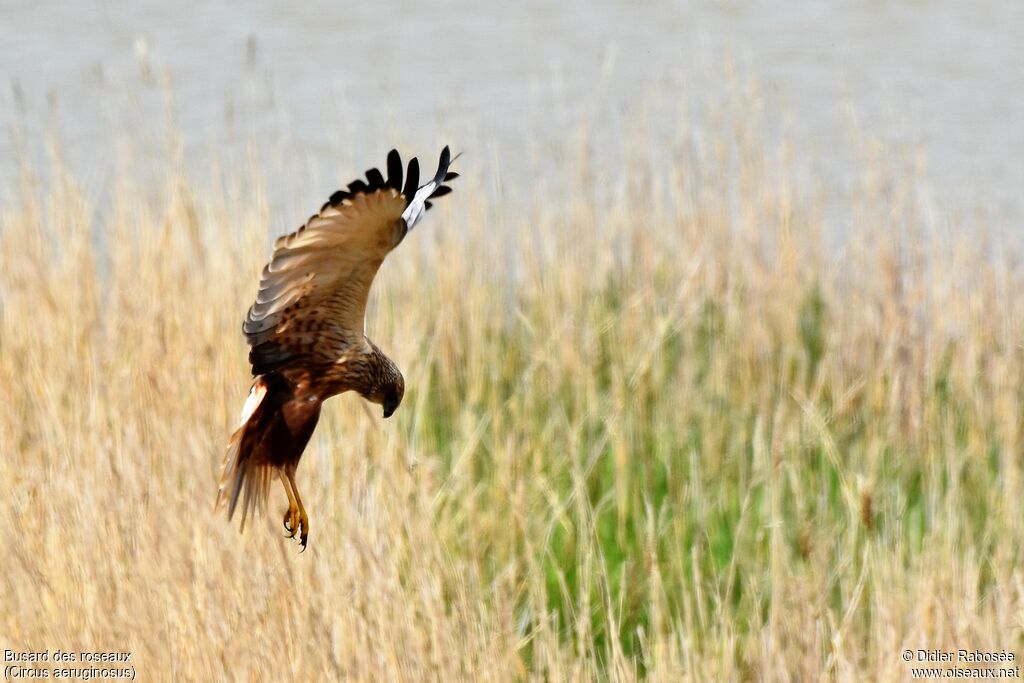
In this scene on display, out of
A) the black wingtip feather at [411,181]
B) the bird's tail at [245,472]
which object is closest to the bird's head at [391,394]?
the bird's tail at [245,472]

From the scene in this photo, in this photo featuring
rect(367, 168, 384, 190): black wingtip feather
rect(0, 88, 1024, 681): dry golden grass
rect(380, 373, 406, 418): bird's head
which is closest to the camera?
rect(367, 168, 384, 190): black wingtip feather

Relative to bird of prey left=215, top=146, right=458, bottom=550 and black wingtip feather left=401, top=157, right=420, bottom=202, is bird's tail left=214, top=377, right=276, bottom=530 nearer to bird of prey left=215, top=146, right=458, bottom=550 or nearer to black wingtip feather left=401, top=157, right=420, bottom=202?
bird of prey left=215, top=146, right=458, bottom=550

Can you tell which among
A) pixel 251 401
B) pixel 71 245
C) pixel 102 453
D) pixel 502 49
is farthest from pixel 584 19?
pixel 251 401

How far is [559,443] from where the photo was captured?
4836 mm

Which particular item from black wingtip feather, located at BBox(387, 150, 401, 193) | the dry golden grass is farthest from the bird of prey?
the dry golden grass

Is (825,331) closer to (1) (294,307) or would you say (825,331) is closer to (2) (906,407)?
(2) (906,407)

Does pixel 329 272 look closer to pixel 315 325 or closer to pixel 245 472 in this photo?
pixel 315 325

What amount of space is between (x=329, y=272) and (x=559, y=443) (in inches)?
111

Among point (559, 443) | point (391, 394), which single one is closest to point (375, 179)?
point (391, 394)

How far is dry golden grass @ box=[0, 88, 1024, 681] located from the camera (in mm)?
3221

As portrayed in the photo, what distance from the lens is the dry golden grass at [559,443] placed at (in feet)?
10.6

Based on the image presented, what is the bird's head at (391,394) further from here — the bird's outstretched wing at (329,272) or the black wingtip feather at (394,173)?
the black wingtip feather at (394,173)

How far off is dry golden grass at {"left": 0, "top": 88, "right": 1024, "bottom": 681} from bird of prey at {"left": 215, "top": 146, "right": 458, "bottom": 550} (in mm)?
955

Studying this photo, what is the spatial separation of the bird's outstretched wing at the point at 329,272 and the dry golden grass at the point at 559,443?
43.7 inches
